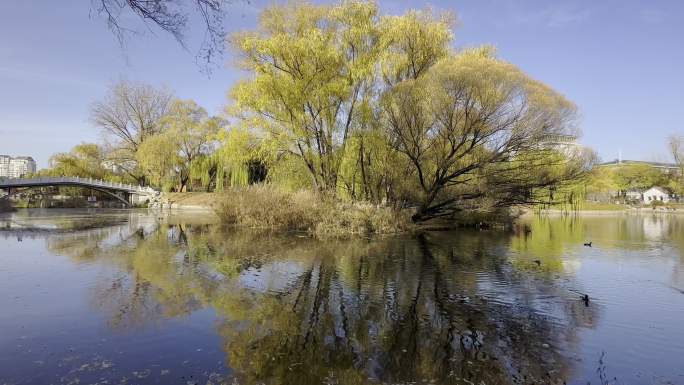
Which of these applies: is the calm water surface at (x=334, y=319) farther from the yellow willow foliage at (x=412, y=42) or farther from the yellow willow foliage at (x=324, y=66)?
the yellow willow foliage at (x=412, y=42)

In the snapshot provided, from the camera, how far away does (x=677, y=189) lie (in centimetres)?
8388

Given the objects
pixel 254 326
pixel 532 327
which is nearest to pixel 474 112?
pixel 532 327

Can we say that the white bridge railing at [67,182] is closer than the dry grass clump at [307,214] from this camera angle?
No

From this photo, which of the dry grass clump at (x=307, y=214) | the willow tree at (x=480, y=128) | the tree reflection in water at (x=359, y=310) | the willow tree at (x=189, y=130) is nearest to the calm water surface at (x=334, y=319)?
the tree reflection in water at (x=359, y=310)

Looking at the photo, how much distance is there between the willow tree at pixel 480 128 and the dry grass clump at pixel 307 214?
138 inches

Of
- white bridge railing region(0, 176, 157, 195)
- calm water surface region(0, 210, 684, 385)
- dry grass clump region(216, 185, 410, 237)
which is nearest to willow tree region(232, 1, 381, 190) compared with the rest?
dry grass clump region(216, 185, 410, 237)

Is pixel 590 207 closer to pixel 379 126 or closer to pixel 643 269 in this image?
pixel 379 126

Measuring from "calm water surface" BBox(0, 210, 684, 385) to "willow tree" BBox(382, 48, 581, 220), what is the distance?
735 centimetres

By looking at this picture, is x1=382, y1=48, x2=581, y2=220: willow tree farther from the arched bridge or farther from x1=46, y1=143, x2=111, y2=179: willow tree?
x1=46, y1=143, x2=111, y2=179: willow tree

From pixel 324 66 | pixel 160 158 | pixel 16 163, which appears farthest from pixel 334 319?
pixel 16 163

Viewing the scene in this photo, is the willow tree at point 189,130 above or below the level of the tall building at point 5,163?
below

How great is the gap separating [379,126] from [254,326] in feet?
61.2

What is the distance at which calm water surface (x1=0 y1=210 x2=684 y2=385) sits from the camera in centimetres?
575

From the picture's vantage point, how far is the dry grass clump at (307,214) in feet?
70.9
